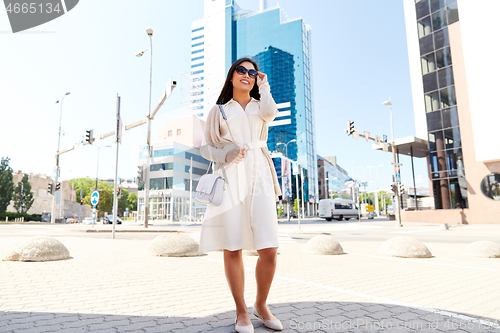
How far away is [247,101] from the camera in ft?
10.1

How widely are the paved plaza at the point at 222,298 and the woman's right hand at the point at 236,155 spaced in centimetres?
132

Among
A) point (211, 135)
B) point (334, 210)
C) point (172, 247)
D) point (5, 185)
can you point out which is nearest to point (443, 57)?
point (334, 210)

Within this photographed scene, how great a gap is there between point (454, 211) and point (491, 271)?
25.3 meters

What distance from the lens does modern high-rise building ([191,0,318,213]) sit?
90750mm

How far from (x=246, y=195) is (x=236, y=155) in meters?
0.35

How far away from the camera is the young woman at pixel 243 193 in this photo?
8.64 ft

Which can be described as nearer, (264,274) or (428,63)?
(264,274)

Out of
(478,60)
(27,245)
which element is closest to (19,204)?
(27,245)

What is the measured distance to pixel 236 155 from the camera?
266 cm

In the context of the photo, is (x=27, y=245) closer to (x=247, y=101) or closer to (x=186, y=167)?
(x=247, y=101)

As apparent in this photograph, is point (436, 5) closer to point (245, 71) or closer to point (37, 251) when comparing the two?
point (245, 71)

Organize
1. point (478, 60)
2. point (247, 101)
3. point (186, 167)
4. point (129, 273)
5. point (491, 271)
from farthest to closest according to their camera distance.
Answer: point (186, 167)
point (478, 60)
point (491, 271)
point (129, 273)
point (247, 101)

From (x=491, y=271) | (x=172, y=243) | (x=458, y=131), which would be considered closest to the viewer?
(x=491, y=271)

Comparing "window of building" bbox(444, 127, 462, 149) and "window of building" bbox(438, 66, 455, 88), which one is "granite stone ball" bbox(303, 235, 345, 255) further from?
"window of building" bbox(438, 66, 455, 88)
